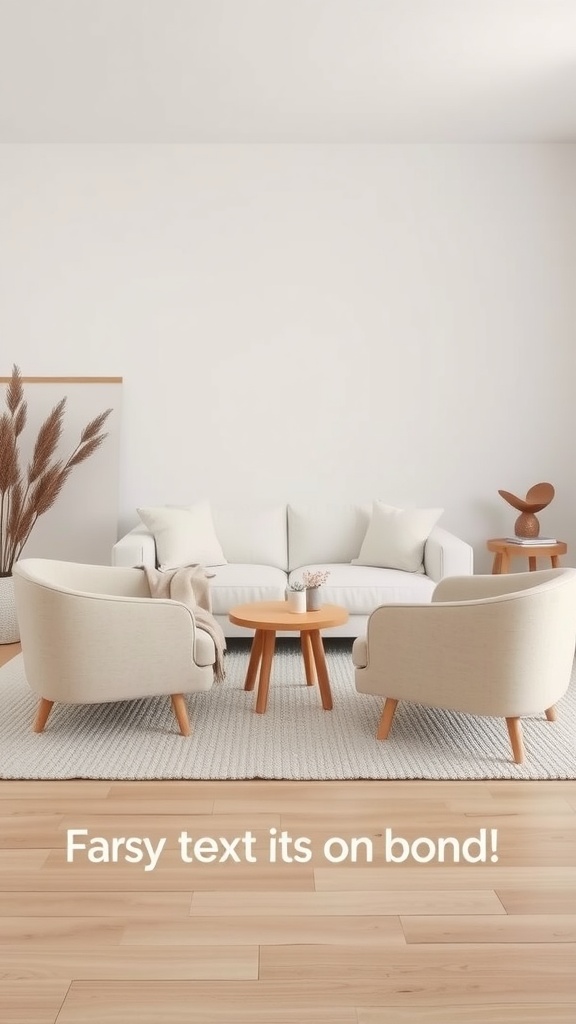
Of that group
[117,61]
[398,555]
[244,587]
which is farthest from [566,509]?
[117,61]

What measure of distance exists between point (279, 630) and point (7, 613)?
2.17m

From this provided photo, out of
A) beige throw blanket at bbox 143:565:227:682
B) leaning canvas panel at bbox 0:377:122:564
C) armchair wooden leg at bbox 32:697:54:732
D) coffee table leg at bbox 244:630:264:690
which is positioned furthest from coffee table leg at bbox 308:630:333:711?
leaning canvas panel at bbox 0:377:122:564

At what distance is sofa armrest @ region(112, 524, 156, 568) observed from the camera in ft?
16.3

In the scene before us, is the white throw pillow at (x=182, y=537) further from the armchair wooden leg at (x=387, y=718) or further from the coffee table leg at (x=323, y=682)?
the armchair wooden leg at (x=387, y=718)

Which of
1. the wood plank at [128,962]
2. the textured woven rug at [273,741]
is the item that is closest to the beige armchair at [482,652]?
the textured woven rug at [273,741]

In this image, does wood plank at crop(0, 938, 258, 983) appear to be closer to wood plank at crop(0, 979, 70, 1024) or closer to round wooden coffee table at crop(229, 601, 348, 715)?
wood plank at crop(0, 979, 70, 1024)

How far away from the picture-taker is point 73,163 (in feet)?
19.7

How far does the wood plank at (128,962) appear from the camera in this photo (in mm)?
2016

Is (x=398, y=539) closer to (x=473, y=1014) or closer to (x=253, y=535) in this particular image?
(x=253, y=535)

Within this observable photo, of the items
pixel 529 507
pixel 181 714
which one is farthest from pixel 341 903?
pixel 529 507

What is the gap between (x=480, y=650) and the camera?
341cm

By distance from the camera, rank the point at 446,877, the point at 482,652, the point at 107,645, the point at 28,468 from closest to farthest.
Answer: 1. the point at 446,877
2. the point at 482,652
3. the point at 107,645
4. the point at 28,468

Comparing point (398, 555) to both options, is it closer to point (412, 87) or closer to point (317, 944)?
point (412, 87)

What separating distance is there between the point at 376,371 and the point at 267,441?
859 millimetres
